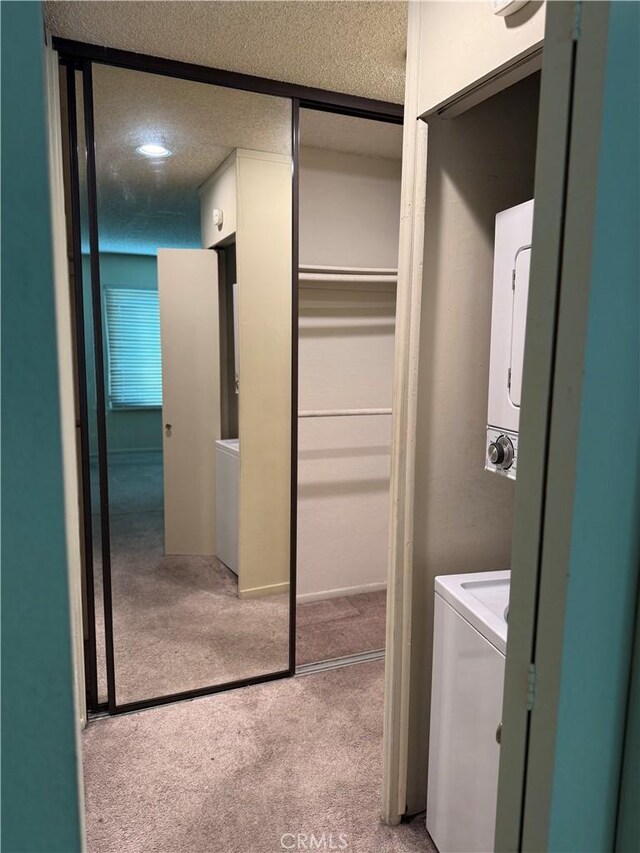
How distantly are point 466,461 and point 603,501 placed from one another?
1.01 meters

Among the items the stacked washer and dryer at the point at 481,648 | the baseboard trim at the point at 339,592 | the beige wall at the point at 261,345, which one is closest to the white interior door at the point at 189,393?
the beige wall at the point at 261,345

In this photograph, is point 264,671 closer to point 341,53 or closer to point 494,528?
point 494,528

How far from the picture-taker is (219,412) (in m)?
2.32

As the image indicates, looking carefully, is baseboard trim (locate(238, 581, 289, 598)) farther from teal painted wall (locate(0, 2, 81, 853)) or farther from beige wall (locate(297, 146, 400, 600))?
teal painted wall (locate(0, 2, 81, 853))

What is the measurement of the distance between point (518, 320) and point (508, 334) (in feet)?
0.16

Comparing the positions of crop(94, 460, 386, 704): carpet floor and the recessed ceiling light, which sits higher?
the recessed ceiling light

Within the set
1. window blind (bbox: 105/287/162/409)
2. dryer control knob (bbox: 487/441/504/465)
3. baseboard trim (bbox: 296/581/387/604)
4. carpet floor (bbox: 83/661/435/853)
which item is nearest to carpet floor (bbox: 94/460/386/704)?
carpet floor (bbox: 83/661/435/853)

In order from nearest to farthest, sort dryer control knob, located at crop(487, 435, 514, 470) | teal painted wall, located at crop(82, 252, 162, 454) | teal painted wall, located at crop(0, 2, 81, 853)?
teal painted wall, located at crop(0, 2, 81, 853), dryer control knob, located at crop(487, 435, 514, 470), teal painted wall, located at crop(82, 252, 162, 454)

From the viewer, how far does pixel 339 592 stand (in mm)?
3061

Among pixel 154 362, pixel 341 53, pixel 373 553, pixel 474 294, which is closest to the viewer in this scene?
pixel 474 294

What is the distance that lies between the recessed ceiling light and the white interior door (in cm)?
34

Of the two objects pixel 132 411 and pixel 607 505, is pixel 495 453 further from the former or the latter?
pixel 132 411

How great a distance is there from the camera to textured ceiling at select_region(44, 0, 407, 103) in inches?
62.7

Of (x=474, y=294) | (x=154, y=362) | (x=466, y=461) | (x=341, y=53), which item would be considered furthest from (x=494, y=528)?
(x=341, y=53)
